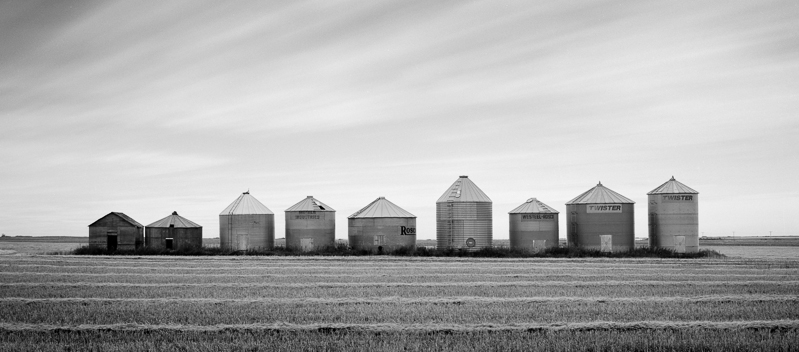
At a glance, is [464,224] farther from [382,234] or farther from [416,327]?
[416,327]

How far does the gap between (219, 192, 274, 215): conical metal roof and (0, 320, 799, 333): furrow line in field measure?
37.5m

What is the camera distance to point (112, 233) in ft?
170

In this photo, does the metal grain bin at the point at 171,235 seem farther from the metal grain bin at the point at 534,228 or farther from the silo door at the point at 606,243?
the silo door at the point at 606,243

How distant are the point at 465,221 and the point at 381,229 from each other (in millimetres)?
6134

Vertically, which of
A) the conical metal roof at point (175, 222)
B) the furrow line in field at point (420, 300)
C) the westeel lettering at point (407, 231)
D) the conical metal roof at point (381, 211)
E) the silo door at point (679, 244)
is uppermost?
the conical metal roof at point (381, 211)

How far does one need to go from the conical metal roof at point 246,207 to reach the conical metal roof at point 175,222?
366cm

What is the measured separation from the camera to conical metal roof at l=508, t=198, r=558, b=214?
158 feet

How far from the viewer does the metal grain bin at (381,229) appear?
48562 mm

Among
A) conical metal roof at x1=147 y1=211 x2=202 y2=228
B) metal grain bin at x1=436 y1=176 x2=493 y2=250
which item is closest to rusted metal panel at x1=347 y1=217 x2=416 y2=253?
metal grain bin at x1=436 y1=176 x2=493 y2=250

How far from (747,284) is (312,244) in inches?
1294

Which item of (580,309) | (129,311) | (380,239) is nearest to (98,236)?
(380,239)

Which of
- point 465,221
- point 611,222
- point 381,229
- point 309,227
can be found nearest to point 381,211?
point 381,229

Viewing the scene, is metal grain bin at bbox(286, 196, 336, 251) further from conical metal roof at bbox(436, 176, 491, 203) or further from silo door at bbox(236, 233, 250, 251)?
conical metal roof at bbox(436, 176, 491, 203)

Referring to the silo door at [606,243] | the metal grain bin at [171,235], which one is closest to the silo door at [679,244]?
the silo door at [606,243]
